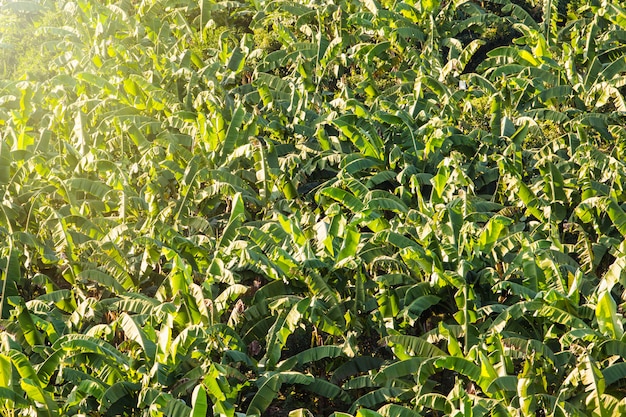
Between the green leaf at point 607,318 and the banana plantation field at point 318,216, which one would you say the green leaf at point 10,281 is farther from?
the green leaf at point 607,318

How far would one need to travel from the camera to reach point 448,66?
47.5ft

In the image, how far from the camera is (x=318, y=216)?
11.0m

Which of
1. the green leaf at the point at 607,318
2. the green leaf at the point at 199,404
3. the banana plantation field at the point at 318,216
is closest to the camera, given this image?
the green leaf at the point at 199,404

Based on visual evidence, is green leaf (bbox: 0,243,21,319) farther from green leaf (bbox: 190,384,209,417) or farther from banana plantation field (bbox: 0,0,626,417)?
green leaf (bbox: 190,384,209,417)

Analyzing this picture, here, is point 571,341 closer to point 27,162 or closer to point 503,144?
point 503,144

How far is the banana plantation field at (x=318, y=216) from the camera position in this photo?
8.52 m

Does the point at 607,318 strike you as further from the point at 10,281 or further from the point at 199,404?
the point at 10,281

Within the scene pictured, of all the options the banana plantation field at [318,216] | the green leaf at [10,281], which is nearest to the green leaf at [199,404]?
the banana plantation field at [318,216]

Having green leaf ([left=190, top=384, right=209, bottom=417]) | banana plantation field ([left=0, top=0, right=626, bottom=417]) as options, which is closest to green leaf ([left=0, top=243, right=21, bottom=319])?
banana plantation field ([left=0, top=0, right=626, bottom=417])

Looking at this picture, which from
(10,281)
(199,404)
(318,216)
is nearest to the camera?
(199,404)

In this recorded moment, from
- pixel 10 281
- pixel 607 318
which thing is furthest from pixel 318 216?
pixel 607 318

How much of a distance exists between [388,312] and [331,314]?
0.71 metres

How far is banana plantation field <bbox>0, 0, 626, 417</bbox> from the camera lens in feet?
27.9

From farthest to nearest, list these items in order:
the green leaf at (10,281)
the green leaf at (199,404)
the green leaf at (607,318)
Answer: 1. the green leaf at (10,281)
2. the green leaf at (607,318)
3. the green leaf at (199,404)
